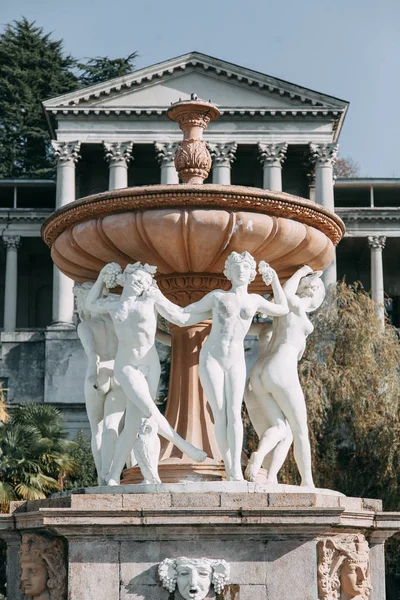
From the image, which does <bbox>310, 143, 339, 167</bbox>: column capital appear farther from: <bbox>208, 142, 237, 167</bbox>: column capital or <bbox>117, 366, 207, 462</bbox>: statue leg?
<bbox>117, 366, 207, 462</bbox>: statue leg

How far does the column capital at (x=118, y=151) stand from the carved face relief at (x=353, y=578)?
47100 mm

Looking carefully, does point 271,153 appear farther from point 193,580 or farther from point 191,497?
point 193,580

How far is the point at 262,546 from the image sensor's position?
1038 cm

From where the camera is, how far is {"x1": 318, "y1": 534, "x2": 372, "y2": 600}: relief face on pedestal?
10.8 m

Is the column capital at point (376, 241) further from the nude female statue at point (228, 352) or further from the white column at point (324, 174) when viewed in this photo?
the nude female statue at point (228, 352)

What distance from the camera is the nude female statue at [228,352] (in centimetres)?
1132

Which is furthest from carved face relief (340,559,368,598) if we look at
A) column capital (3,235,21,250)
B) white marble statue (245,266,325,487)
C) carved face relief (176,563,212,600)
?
column capital (3,235,21,250)

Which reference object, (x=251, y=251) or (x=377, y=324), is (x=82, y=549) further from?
(x=377, y=324)

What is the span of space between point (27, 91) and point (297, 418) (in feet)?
185

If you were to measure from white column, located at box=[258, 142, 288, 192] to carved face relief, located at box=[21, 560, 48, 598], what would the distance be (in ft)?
152

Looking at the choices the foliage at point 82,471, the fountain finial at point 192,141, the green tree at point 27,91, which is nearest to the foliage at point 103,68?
the green tree at point 27,91

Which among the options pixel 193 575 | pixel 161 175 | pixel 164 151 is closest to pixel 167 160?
pixel 161 175

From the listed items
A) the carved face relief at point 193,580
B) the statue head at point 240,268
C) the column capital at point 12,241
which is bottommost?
the carved face relief at point 193,580

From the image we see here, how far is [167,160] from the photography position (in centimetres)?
5703
